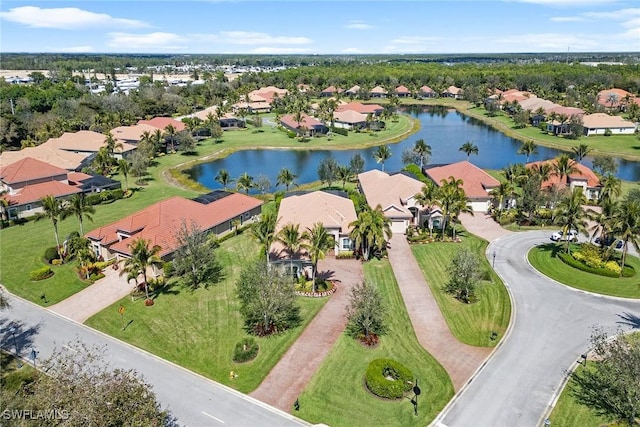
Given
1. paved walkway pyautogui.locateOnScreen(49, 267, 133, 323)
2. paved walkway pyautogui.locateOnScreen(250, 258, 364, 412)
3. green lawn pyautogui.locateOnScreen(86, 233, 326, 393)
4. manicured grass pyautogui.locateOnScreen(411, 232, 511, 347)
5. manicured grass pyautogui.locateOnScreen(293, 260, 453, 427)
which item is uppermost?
manicured grass pyautogui.locateOnScreen(411, 232, 511, 347)

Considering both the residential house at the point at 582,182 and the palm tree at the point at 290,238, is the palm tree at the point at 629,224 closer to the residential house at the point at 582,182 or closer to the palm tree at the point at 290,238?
the residential house at the point at 582,182

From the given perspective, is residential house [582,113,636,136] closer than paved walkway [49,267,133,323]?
No

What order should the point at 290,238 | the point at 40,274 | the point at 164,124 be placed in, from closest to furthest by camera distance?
the point at 290,238, the point at 40,274, the point at 164,124

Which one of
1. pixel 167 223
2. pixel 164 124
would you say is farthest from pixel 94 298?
pixel 164 124

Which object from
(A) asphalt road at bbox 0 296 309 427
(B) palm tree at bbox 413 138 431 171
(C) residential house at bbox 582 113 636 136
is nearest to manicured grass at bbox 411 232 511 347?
(A) asphalt road at bbox 0 296 309 427

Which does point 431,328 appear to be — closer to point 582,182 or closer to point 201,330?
point 201,330

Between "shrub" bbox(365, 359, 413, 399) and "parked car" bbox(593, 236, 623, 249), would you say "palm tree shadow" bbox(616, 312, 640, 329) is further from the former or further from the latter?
"shrub" bbox(365, 359, 413, 399)
